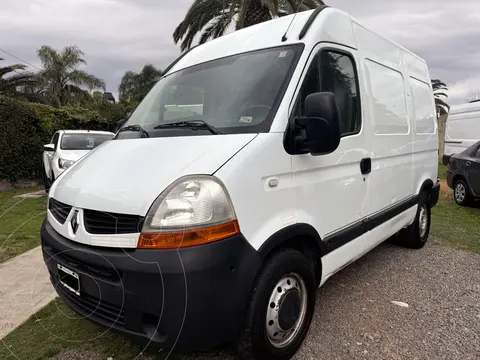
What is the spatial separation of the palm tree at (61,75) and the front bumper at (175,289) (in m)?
27.1

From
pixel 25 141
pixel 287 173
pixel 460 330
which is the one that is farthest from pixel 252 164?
pixel 25 141

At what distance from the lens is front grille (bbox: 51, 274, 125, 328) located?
88.4 inches

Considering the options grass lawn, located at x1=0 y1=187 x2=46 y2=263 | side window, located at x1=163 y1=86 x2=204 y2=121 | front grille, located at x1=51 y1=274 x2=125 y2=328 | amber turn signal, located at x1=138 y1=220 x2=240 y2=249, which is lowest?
grass lawn, located at x1=0 y1=187 x2=46 y2=263

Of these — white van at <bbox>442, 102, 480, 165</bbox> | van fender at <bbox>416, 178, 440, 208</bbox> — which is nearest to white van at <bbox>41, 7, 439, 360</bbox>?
van fender at <bbox>416, 178, 440, 208</bbox>

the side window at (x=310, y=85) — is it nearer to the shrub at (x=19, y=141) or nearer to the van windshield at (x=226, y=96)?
the van windshield at (x=226, y=96)

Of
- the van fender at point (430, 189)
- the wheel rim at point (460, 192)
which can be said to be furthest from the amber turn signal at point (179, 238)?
the wheel rim at point (460, 192)

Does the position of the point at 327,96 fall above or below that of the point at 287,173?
above

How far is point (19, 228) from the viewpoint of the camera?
6.11 meters

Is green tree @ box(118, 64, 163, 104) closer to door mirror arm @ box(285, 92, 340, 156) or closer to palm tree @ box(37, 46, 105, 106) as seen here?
palm tree @ box(37, 46, 105, 106)

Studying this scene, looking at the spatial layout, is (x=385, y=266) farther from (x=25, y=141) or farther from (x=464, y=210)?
(x=25, y=141)

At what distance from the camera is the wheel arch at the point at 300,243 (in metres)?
2.36

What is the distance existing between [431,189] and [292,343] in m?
3.84

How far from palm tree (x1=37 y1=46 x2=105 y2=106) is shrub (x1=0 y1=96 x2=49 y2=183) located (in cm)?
1556

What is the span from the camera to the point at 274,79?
274 centimetres
